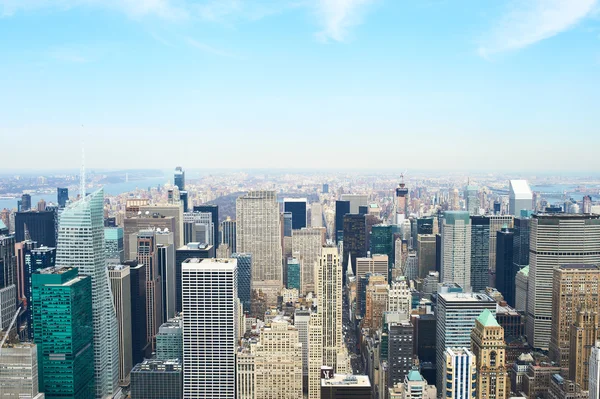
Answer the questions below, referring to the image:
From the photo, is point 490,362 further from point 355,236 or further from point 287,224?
point 287,224

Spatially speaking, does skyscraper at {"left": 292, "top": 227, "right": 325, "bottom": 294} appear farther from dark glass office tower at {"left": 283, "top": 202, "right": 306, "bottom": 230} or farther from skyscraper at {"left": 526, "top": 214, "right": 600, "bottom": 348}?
skyscraper at {"left": 526, "top": 214, "right": 600, "bottom": 348}

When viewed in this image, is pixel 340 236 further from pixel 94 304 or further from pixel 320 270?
pixel 94 304

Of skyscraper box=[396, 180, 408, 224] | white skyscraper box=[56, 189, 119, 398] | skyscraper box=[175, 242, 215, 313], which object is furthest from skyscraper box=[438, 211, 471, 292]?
white skyscraper box=[56, 189, 119, 398]

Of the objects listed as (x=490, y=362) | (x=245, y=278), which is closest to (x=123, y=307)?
(x=245, y=278)

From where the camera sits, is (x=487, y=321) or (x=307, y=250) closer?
(x=487, y=321)

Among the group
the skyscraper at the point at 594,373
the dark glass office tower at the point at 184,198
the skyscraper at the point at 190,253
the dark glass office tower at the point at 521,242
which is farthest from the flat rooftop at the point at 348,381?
the dark glass office tower at the point at 184,198

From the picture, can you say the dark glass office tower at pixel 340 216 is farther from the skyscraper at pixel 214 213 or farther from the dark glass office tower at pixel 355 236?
the skyscraper at pixel 214 213
